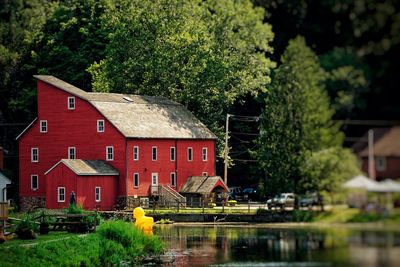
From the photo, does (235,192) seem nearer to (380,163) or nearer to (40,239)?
(40,239)

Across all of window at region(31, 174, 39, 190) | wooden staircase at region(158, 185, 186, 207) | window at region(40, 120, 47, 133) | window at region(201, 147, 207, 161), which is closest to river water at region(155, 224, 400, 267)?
wooden staircase at region(158, 185, 186, 207)

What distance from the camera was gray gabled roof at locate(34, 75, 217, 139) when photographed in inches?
2832

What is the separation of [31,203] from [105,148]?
6911 millimetres

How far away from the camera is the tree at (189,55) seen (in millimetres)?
76750

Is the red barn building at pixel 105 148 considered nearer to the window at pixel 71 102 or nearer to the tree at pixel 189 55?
the window at pixel 71 102

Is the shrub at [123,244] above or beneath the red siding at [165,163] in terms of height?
beneath

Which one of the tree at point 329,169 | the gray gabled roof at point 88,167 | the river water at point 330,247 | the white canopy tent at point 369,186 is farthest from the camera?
the gray gabled roof at point 88,167

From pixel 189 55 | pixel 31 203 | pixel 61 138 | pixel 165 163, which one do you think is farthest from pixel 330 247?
pixel 189 55

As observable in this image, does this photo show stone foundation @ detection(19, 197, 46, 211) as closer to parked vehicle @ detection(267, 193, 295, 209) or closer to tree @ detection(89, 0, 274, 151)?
tree @ detection(89, 0, 274, 151)

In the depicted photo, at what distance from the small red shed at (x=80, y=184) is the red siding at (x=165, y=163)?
189 cm

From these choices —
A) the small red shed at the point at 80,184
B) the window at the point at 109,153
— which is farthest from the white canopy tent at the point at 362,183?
the window at the point at 109,153

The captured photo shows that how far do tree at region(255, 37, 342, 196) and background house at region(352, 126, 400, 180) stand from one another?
914 millimetres

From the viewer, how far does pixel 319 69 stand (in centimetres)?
1592

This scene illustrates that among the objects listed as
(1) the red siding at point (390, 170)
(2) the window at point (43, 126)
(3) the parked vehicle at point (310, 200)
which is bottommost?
(3) the parked vehicle at point (310, 200)
